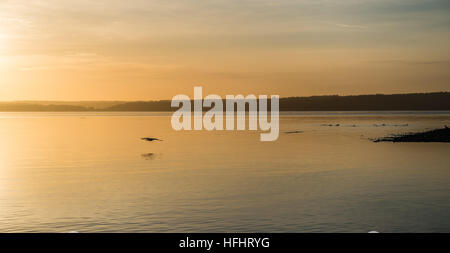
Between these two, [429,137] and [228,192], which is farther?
[429,137]

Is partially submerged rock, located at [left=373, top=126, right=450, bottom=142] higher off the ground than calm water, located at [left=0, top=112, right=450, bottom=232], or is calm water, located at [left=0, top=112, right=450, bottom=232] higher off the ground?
partially submerged rock, located at [left=373, top=126, right=450, bottom=142]

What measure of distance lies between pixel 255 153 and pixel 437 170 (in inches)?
750

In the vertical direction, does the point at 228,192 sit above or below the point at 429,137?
below

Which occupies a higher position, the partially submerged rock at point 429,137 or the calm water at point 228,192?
the partially submerged rock at point 429,137

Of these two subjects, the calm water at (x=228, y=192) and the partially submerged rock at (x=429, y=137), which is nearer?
the calm water at (x=228, y=192)

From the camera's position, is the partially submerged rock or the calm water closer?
the calm water

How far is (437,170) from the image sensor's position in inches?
1325
